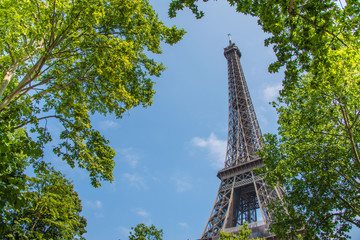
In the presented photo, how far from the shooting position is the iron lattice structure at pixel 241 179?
31797mm

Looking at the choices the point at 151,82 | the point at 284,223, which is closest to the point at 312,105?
the point at 284,223

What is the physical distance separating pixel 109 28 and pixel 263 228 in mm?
28624

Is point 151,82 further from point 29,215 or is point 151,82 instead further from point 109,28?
point 29,215

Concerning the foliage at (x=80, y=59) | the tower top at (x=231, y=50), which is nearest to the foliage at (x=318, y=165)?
the foliage at (x=80, y=59)

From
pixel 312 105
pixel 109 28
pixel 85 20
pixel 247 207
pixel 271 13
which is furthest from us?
pixel 247 207

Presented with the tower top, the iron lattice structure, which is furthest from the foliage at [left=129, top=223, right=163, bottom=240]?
A: the tower top

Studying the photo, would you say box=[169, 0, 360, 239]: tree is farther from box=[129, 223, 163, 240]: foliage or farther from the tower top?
the tower top

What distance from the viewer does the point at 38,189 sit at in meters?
9.51

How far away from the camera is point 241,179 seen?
37938 millimetres

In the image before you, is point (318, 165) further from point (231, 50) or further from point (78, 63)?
point (231, 50)

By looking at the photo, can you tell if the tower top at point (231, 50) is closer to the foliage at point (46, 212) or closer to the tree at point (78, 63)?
the tree at point (78, 63)

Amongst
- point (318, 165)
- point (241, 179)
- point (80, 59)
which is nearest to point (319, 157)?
point (318, 165)

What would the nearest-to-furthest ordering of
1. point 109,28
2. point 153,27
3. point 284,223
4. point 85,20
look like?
point 85,20 < point 109,28 < point 153,27 < point 284,223

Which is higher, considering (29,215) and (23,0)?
(23,0)
